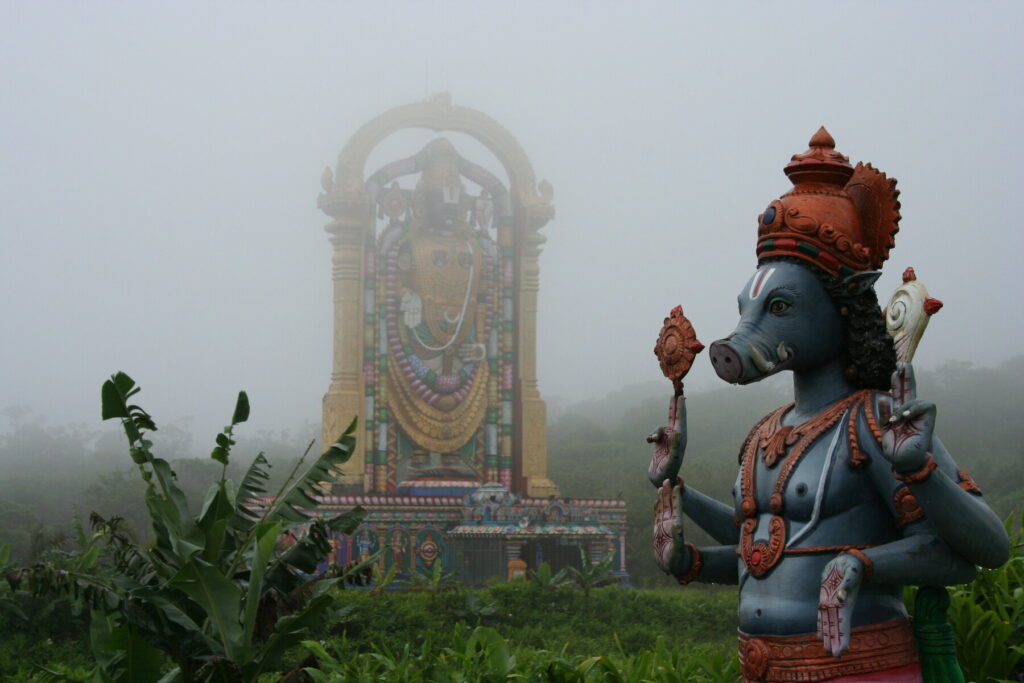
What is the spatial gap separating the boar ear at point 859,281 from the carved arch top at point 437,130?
12898 millimetres

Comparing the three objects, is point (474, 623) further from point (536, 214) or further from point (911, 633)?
point (911, 633)

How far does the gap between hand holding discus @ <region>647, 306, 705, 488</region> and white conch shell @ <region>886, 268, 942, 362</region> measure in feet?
1.74

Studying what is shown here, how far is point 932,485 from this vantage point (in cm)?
294

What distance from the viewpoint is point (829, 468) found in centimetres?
324

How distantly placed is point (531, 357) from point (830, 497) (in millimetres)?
13828

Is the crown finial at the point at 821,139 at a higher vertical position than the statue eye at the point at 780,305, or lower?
higher

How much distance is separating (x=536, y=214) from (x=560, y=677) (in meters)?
12.2

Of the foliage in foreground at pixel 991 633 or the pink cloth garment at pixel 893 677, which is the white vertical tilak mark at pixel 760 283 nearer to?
the pink cloth garment at pixel 893 677

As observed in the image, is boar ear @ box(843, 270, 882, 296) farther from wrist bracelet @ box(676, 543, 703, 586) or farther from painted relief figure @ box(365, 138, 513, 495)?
painted relief figure @ box(365, 138, 513, 495)

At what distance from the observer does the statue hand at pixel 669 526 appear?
11.3 ft

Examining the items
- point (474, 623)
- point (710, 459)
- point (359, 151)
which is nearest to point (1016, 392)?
point (710, 459)

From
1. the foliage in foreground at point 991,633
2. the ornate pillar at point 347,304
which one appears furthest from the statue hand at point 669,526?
the ornate pillar at point 347,304

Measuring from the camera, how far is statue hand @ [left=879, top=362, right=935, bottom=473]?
9.42 ft

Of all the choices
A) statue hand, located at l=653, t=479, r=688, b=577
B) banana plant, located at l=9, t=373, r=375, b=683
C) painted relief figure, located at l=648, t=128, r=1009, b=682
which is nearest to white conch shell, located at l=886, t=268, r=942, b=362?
painted relief figure, located at l=648, t=128, r=1009, b=682
